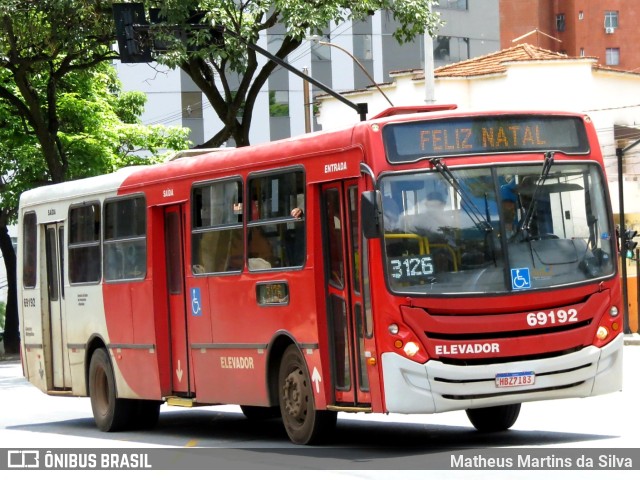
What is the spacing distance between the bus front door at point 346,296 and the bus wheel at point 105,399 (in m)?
5.09

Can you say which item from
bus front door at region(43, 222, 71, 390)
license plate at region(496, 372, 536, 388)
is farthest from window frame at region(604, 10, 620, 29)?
license plate at region(496, 372, 536, 388)

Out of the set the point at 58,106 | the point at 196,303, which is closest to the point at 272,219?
the point at 196,303

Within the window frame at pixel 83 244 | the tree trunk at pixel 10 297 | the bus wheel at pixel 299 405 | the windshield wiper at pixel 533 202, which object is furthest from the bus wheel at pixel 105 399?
the tree trunk at pixel 10 297

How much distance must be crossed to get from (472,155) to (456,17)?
61995mm

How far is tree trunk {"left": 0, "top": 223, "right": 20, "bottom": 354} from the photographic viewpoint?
45.9m

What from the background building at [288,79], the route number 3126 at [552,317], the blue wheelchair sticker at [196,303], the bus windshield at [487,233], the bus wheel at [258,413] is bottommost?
the bus wheel at [258,413]

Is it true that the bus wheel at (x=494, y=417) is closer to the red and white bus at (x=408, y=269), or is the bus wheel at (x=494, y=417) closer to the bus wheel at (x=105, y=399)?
the red and white bus at (x=408, y=269)

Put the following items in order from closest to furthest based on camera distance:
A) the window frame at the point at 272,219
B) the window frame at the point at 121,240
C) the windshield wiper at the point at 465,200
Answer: the windshield wiper at the point at 465,200
the window frame at the point at 272,219
the window frame at the point at 121,240

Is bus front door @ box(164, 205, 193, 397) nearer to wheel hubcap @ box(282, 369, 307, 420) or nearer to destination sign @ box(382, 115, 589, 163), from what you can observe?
wheel hubcap @ box(282, 369, 307, 420)

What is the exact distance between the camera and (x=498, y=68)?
148ft

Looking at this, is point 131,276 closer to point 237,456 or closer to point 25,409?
point 237,456

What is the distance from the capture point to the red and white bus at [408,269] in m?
12.1

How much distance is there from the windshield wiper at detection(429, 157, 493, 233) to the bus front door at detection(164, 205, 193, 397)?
14.3 ft

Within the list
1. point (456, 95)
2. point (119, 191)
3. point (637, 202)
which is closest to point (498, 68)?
point (456, 95)
